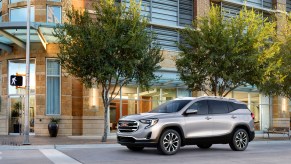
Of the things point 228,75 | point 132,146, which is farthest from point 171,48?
point 132,146

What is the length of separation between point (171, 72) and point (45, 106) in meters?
8.84

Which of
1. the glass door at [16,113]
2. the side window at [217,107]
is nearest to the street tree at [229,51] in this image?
the side window at [217,107]

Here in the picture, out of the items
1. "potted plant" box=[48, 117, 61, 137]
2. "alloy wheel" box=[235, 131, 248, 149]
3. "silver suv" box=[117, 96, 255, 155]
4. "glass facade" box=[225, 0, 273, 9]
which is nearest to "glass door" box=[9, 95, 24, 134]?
"potted plant" box=[48, 117, 61, 137]

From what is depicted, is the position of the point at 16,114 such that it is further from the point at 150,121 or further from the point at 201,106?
the point at 150,121

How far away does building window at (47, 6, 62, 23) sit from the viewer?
24641mm

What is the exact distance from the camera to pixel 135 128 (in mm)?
12695

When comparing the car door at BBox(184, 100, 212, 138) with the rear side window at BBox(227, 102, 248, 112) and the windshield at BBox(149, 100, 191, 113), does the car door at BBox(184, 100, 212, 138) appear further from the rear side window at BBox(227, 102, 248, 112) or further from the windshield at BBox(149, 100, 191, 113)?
the rear side window at BBox(227, 102, 248, 112)

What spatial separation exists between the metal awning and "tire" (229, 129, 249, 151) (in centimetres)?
1102

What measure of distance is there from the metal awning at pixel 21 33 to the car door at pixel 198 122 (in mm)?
10138

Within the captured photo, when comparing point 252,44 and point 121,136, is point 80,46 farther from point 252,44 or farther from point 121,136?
point 252,44

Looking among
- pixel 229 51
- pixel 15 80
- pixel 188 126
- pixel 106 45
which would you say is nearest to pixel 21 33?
pixel 15 80

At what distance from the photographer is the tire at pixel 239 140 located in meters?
14.5

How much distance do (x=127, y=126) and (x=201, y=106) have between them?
106 inches

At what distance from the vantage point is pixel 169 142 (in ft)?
42.0
